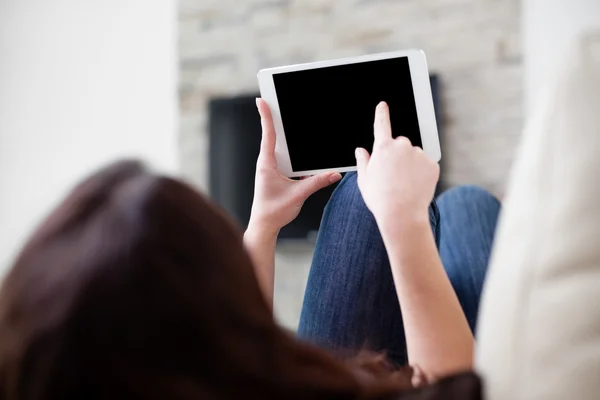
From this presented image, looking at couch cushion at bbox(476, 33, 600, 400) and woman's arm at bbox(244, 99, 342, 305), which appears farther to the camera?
woman's arm at bbox(244, 99, 342, 305)

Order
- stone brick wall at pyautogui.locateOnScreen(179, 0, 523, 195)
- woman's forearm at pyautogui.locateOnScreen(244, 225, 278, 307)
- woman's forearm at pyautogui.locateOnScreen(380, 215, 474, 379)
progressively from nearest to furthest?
woman's forearm at pyautogui.locateOnScreen(380, 215, 474, 379)
woman's forearm at pyautogui.locateOnScreen(244, 225, 278, 307)
stone brick wall at pyautogui.locateOnScreen(179, 0, 523, 195)

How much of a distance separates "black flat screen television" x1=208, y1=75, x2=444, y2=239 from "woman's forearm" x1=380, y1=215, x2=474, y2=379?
2240mm

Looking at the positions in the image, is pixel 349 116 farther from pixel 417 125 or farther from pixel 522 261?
pixel 522 261

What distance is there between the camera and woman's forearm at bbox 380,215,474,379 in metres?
0.58

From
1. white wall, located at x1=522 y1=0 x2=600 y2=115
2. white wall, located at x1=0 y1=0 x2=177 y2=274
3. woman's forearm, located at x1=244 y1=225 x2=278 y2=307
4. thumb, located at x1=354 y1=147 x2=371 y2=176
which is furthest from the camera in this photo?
white wall, located at x1=0 y1=0 x2=177 y2=274

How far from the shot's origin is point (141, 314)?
0.41m

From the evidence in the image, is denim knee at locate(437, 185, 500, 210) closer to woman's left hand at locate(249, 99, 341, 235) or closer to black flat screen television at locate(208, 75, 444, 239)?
woman's left hand at locate(249, 99, 341, 235)

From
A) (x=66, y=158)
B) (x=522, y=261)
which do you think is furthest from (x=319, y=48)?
(x=522, y=261)

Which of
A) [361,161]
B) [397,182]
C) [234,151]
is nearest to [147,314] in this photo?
[397,182]

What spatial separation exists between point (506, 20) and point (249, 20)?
1104mm

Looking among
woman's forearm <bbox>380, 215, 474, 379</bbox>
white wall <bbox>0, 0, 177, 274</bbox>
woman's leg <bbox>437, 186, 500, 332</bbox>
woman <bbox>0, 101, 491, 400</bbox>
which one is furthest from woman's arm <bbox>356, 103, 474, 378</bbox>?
white wall <bbox>0, 0, 177, 274</bbox>

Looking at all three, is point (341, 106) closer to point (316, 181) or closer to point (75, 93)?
point (316, 181)

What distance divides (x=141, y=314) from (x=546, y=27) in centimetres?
240

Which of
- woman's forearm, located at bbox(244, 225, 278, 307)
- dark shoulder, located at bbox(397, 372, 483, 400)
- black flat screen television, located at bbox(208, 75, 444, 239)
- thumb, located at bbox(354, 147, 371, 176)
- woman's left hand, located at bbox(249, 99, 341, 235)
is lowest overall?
black flat screen television, located at bbox(208, 75, 444, 239)
